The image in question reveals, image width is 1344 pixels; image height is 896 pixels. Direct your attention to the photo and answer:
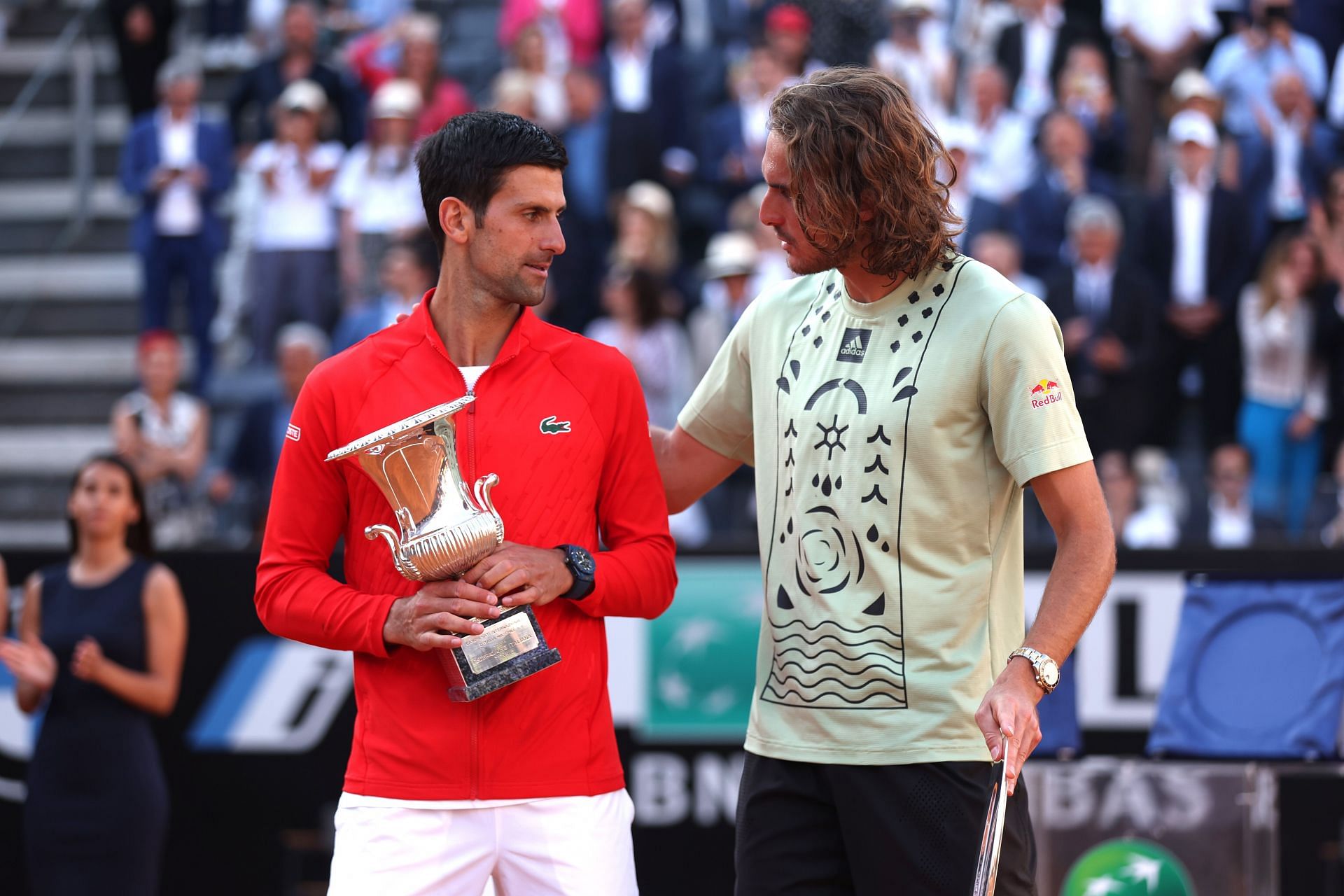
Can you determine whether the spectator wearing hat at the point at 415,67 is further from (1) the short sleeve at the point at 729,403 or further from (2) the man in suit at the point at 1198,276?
(1) the short sleeve at the point at 729,403

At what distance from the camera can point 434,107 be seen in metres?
11.0

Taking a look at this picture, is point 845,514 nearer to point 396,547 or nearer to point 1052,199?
point 396,547

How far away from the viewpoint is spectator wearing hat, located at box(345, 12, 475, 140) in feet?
35.9

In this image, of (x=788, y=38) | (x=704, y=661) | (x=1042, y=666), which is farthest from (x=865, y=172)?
(x=788, y=38)

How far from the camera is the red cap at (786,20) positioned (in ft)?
35.1

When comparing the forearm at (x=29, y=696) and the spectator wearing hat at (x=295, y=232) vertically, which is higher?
the spectator wearing hat at (x=295, y=232)

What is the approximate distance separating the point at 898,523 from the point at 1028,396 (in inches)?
13.9

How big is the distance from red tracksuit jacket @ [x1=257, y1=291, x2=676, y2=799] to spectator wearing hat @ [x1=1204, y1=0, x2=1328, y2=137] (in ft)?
25.7

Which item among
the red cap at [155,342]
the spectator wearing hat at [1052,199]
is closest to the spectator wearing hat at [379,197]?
the red cap at [155,342]

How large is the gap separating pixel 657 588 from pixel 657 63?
26.0ft

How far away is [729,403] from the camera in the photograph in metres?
3.84

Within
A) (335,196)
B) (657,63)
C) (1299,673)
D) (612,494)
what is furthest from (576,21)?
(612,494)

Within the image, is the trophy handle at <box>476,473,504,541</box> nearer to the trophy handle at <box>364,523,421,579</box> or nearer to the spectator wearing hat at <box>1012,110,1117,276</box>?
the trophy handle at <box>364,523,421,579</box>

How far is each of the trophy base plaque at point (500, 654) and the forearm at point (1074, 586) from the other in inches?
36.9
